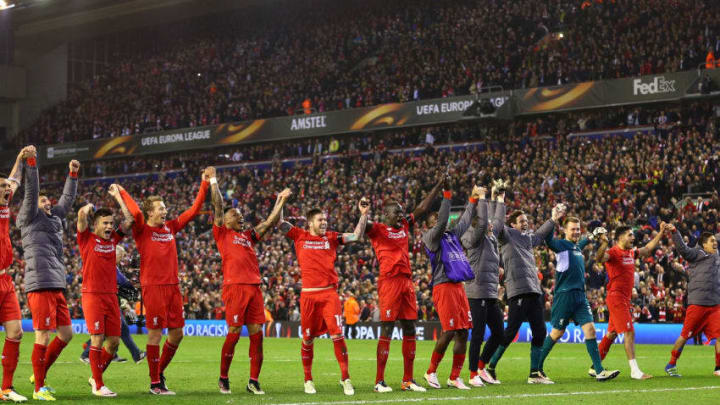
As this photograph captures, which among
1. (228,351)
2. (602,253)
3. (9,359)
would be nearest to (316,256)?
(228,351)

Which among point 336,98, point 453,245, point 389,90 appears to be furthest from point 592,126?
point 453,245

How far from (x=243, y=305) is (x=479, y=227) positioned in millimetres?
3627

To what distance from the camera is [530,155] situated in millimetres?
37156

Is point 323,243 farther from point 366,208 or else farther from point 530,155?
point 530,155

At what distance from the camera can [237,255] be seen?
41.2ft

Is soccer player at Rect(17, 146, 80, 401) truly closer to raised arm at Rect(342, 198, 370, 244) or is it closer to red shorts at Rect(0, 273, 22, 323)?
red shorts at Rect(0, 273, 22, 323)

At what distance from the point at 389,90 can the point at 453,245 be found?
107 ft

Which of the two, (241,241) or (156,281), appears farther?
(241,241)

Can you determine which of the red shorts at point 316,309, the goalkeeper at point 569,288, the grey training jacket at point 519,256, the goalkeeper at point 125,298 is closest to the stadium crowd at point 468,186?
the goalkeeper at point 125,298

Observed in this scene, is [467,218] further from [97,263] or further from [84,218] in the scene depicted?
[84,218]

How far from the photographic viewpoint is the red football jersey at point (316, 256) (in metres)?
12.2

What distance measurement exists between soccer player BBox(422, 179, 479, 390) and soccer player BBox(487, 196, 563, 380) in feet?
3.15

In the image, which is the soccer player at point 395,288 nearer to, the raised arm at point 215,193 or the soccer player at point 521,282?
the soccer player at point 521,282

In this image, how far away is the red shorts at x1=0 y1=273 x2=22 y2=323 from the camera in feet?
35.3
